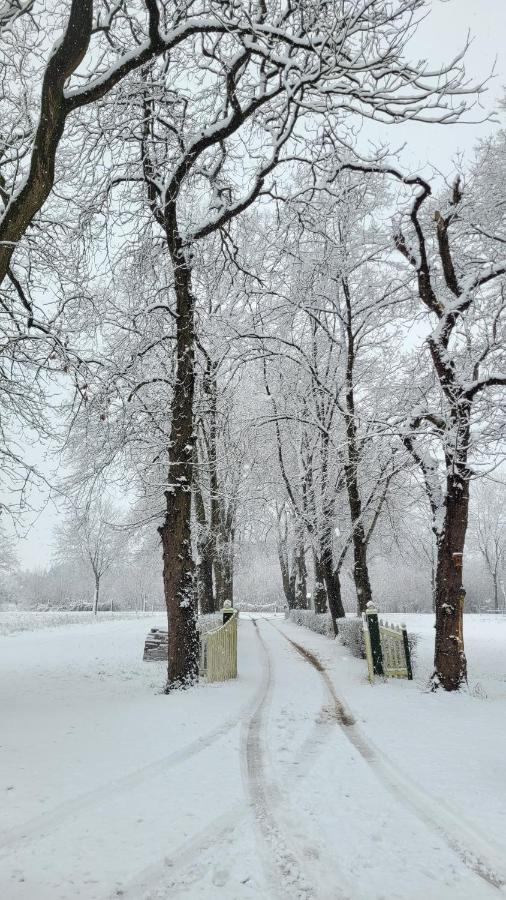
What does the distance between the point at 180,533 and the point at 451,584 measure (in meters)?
4.76

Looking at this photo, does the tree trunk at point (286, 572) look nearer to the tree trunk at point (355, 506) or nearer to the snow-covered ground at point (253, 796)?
the tree trunk at point (355, 506)

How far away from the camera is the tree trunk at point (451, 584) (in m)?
8.46

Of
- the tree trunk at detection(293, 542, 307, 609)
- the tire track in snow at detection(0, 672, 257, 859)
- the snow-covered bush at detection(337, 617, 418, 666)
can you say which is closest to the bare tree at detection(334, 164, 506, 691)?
the snow-covered bush at detection(337, 617, 418, 666)

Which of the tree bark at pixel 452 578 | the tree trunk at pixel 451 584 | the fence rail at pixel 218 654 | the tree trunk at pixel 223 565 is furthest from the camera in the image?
the tree trunk at pixel 223 565

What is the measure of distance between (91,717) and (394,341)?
1358 centimetres

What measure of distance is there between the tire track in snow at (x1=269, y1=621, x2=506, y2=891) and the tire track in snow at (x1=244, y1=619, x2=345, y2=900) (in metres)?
0.87

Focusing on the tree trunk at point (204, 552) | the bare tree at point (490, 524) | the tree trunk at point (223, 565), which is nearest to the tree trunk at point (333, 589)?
the tree trunk at point (204, 552)

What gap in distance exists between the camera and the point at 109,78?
195 inches

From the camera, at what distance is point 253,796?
3.75m

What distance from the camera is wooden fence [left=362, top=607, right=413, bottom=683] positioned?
9.48 metres

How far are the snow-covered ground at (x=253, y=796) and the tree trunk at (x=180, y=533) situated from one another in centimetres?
A: 64

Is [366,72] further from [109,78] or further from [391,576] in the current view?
[391,576]

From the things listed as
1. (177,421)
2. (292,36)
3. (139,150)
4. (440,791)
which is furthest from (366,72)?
(440,791)

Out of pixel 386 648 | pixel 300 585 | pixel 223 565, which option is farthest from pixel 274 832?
pixel 300 585
